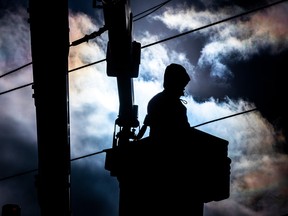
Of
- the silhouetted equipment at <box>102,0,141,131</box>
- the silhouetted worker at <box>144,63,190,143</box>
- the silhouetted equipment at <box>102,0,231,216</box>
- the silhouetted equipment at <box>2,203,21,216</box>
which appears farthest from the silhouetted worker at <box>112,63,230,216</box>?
the silhouetted equipment at <box>2,203,21,216</box>

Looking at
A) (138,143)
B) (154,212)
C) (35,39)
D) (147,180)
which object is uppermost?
(35,39)

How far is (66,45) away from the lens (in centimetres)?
298

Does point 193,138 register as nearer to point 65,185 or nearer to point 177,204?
point 177,204

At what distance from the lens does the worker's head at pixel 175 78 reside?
2355mm

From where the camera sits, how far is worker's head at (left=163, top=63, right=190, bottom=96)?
7.73 ft

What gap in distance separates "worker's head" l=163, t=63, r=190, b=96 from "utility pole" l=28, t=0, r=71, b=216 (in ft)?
3.51

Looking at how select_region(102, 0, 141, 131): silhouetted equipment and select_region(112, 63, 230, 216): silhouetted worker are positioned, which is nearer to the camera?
select_region(112, 63, 230, 216): silhouetted worker

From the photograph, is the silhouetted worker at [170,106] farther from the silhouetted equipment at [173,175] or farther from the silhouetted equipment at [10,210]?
the silhouetted equipment at [10,210]

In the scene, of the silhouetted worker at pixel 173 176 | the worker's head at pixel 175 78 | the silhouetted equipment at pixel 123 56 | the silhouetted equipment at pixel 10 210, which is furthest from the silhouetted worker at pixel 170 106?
the silhouetted equipment at pixel 10 210

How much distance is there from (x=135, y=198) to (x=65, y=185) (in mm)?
2577

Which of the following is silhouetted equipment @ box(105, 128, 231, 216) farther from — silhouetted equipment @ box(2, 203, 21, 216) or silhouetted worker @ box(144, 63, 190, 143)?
silhouetted equipment @ box(2, 203, 21, 216)

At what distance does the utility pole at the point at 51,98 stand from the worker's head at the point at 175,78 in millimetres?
1069

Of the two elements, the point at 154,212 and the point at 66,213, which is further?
the point at 66,213

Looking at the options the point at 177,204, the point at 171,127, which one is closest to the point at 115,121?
the point at 171,127
